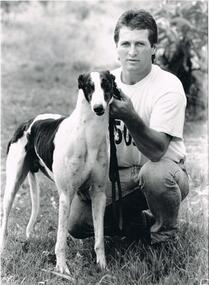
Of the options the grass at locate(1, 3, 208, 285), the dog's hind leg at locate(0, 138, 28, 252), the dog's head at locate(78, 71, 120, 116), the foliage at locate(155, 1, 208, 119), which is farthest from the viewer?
the foliage at locate(155, 1, 208, 119)

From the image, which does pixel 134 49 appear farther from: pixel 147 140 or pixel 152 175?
pixel 152 175

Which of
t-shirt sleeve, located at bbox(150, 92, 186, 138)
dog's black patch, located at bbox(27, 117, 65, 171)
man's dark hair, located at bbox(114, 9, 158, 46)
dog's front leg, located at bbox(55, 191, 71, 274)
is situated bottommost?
dog's front leg, located at bbox(55, 191, 71, 274)

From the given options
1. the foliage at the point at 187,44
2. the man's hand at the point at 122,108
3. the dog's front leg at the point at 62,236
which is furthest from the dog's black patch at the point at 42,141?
the foliage at the point at 187,44

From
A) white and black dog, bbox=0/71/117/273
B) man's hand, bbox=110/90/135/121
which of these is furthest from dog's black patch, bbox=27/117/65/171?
man's hand, bbox=110/90/135/121

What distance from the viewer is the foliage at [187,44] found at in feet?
22.9

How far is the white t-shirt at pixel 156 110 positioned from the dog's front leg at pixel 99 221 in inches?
13.7

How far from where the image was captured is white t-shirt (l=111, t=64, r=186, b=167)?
3.38m

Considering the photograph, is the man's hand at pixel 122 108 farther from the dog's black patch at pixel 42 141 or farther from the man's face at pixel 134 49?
the dog's black patch at pixel 42 141

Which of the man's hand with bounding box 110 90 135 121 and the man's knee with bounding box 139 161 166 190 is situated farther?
the man's knee with bounding box 139 161 166 190

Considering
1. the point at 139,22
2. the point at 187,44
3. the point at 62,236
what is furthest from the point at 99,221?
the point at 187,44

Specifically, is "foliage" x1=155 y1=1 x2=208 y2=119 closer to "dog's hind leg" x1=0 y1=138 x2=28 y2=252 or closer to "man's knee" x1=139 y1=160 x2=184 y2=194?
"dog's hind leg" x1=0 y1=138 x2=28 y2=252

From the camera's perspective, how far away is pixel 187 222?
3.98 metres

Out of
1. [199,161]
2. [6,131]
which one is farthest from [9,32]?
[199,161]

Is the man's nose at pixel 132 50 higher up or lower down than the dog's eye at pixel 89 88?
higher up
